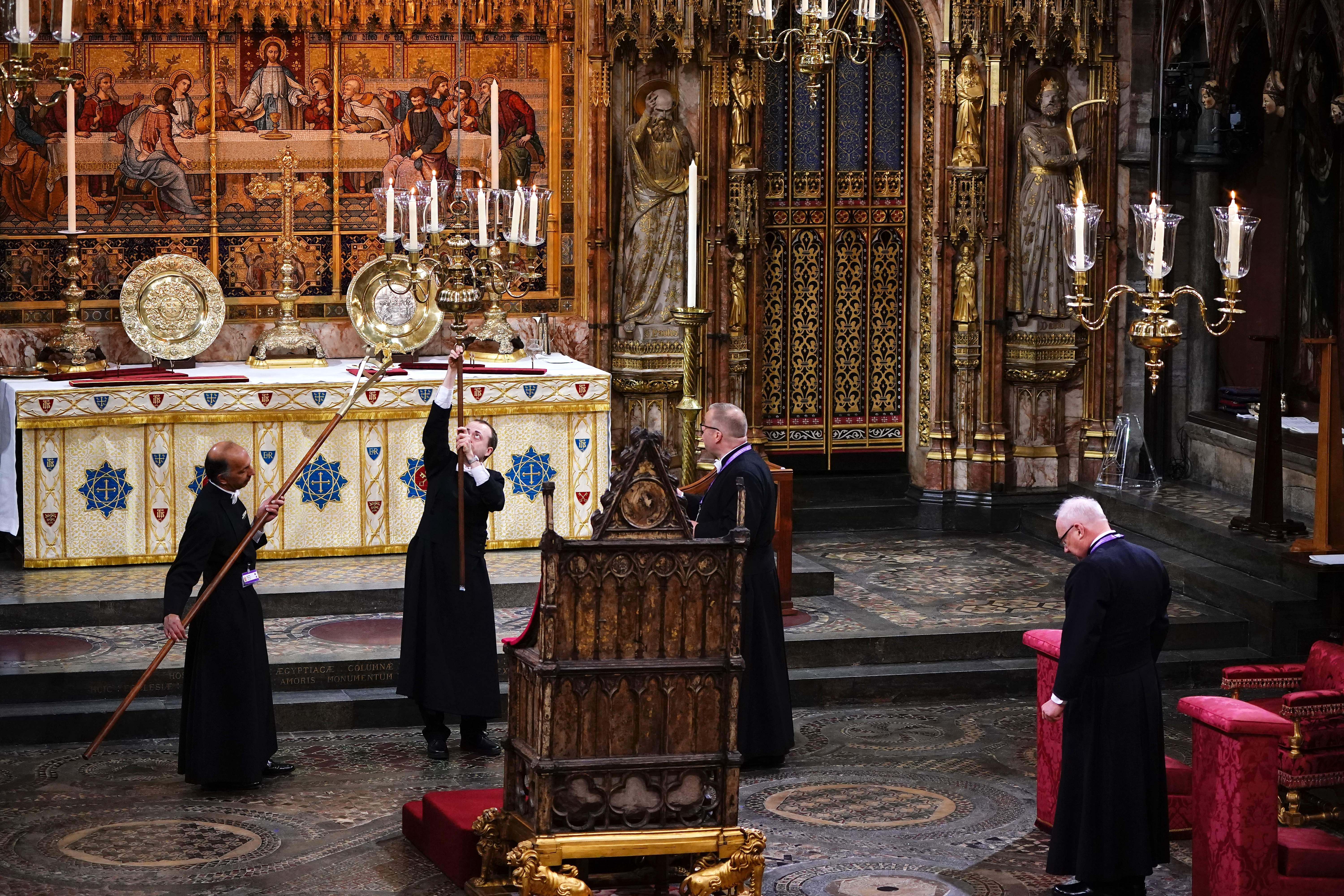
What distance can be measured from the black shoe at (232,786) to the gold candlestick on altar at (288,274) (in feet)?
15.3

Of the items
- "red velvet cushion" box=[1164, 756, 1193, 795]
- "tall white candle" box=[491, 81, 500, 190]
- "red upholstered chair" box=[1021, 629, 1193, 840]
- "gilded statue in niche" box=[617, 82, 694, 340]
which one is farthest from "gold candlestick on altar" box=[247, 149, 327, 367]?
"red velvet cushion" box=[1164, 756, 1193, 795]

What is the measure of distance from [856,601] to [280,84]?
521 centimetres

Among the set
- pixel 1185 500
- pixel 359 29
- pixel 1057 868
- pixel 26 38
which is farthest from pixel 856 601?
pixel 26 38

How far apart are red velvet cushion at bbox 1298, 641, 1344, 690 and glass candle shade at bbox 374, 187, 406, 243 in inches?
202

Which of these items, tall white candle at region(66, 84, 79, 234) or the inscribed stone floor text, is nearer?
the inscribed stone floor text

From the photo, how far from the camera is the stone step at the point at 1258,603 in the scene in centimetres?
1080

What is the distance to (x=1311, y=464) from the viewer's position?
12078mm

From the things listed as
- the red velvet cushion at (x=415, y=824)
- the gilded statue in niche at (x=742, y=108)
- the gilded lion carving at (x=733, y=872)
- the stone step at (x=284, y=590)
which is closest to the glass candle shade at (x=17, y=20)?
the red velvet cushion at (x=415, y=824)

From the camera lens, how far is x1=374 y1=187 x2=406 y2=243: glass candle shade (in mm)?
10414

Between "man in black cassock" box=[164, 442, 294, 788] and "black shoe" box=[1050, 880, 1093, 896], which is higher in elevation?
"man in black cassock" box=[164, 442, 294, 788]

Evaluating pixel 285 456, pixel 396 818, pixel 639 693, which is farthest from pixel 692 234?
pixel 285 456

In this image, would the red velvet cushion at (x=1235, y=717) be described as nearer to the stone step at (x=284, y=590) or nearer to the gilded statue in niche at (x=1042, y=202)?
the stone step at (x=284, y=590)

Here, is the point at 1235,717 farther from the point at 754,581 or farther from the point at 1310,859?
the point at 754,581

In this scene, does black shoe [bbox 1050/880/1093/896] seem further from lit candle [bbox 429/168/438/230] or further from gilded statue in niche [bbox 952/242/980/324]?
gilded statue in niche [bbox 952/242/980/324]
